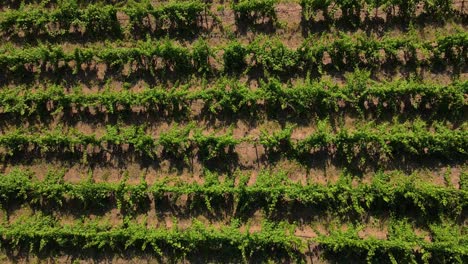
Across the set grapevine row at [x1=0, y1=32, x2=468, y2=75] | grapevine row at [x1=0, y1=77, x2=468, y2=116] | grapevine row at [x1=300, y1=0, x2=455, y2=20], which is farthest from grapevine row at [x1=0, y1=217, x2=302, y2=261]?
grapevine row at [x1=300, y1=0, x2=455, y2=20]

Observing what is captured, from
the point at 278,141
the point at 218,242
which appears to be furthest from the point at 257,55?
the point at 218,242

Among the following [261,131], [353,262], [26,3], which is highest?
[26,3]

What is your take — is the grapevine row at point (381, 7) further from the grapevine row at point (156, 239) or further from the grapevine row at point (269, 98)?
the grapevine row at point (156, 239)

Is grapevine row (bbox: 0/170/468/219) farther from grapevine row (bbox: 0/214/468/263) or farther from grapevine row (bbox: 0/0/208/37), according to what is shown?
grapevine row (bbox: 0/0/208/37)

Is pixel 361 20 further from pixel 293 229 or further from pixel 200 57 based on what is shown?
pixel 293 229

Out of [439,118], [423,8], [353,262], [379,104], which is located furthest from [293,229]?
[423,8]

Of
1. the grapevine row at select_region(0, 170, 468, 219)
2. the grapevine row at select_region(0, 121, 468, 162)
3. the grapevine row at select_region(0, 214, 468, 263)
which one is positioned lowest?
the grapevine row at select_region(0, 214, 468, 263)
